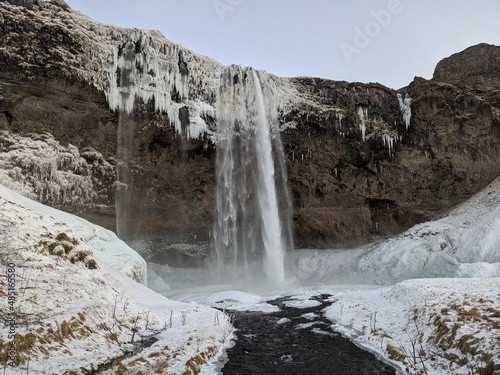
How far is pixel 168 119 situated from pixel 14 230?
674 inches

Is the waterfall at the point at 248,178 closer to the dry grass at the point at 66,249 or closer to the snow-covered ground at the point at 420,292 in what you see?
the snow-covered ground at the point at 420,292

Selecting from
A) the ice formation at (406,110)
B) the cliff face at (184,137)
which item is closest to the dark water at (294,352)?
the cliff face at (184,137)

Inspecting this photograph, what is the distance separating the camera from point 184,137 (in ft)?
91.9

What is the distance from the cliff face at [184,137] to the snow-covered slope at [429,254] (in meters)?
2.19

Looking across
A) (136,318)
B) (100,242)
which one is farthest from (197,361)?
(100,242)

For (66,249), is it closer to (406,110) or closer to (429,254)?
(429,254)

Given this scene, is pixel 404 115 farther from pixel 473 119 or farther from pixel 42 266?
pixel 42 266

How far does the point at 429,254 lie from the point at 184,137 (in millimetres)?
21015

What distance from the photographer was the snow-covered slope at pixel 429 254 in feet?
88.1

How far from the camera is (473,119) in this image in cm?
3259

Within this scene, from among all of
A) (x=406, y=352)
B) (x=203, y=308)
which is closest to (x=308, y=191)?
(x=203, y=308)

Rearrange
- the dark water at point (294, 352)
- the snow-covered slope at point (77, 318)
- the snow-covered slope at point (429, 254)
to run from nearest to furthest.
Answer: the snow-covered slope at point (77, 318), the dark water at point (294, 352), the snow-covered slope at point (429, 254)

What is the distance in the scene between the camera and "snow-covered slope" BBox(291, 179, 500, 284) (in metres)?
26.9

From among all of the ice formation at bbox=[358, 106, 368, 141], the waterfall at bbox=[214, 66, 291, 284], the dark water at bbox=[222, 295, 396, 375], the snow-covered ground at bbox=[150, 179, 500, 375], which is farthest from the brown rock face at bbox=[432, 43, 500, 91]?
Answer: the dark water at bbox=[222, 295, 396, 375]
